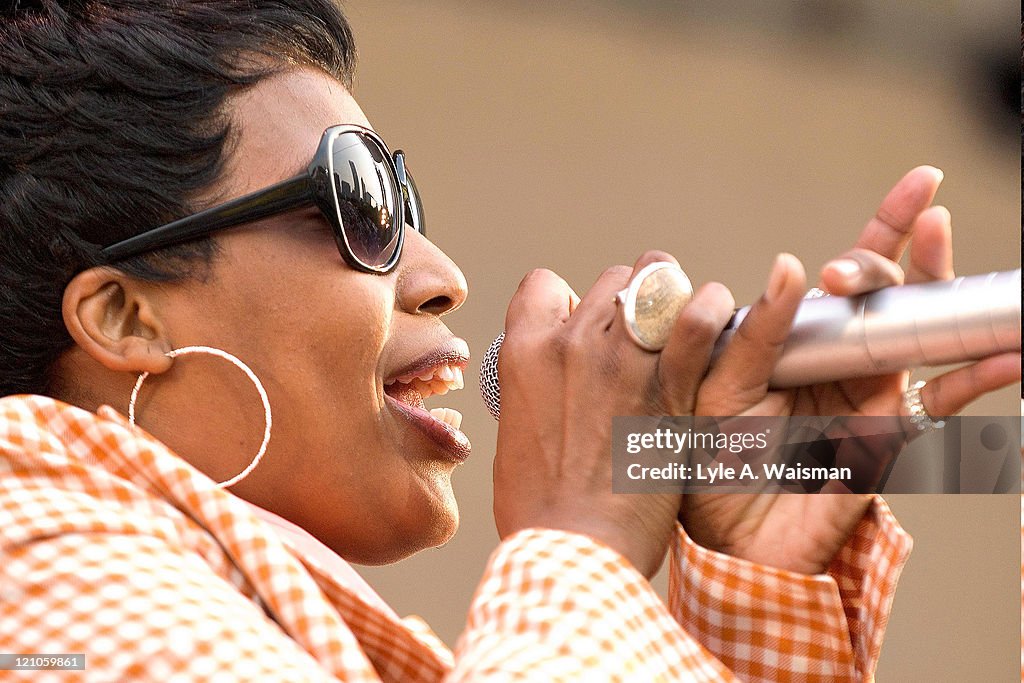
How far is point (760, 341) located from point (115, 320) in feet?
2.19

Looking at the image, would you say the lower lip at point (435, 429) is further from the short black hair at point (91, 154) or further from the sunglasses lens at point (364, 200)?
the short black hair at point (91, 154)

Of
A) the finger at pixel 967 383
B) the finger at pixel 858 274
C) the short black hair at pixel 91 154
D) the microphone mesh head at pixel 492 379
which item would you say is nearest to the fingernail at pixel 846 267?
the finger at pixel 858 274

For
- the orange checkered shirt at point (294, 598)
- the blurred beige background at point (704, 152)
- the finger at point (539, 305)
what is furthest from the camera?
the blurred beige background at point (704, 152)

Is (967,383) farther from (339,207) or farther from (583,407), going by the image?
(339,207)

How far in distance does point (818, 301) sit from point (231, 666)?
51 centimetres

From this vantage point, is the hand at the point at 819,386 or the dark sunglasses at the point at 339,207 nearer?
the hand at the point at 819,386

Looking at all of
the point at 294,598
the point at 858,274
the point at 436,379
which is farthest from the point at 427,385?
the point at 858,274

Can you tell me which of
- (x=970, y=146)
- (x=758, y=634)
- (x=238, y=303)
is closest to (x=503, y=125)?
(x=970, y=146)

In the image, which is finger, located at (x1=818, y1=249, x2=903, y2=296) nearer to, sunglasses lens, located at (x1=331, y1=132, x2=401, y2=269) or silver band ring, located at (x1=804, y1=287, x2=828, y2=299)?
silver band ring, located at (x1=804, y1=287, x2=828, y2=299)

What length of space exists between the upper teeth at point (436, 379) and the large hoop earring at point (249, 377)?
0.16 meters

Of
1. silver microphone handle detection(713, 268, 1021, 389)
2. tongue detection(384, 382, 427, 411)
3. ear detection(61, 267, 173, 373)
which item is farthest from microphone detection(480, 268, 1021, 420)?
ear detection(61, 267, 173, 373)

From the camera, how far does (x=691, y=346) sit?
982 mm

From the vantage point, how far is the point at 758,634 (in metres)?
1.07

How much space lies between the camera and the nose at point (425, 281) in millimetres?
1349
